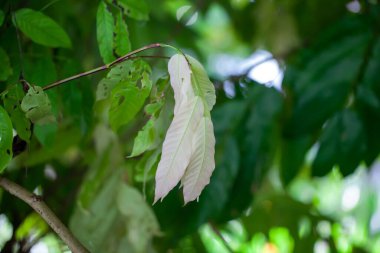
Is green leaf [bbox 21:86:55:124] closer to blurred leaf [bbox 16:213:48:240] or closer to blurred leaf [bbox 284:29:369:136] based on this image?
blurred leaf [bbox 16:213:48:240]

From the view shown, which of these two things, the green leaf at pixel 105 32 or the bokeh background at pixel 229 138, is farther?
the bokeh background at pixel 229 138

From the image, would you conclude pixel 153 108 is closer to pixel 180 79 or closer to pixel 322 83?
pixel 180 79

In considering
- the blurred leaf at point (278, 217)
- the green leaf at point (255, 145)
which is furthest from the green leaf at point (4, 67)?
the blurred leaf at point (278, 217)

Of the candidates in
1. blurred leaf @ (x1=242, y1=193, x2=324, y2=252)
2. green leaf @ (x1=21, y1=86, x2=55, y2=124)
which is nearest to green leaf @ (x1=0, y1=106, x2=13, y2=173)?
green leaf @ (x1=21, y1=86, x2=55, y2=124)

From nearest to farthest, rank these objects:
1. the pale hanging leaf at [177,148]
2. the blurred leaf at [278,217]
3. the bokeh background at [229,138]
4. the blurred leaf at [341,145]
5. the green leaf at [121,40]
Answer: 1. the pale hanging leaf at [177,148]
2. the green leaf at [121,40]
3. the bokeh background at [229,138]
4. the blurred leaf at [341,145]
5. the blurred leaf at [278,217]

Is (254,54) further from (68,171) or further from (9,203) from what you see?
(9,203)

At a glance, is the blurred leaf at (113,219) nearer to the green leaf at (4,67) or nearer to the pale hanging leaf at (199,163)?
the green leaf at (4,67)
